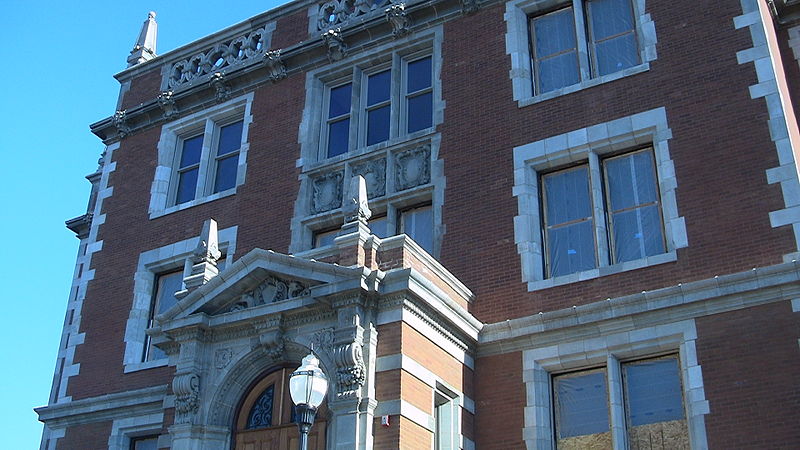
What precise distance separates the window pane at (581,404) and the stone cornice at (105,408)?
27.0 feet

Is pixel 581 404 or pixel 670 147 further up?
pixel 670 147

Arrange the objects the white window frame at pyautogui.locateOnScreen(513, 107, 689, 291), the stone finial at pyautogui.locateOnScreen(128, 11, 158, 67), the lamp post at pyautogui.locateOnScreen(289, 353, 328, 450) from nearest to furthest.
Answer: the lamp post at pyautogui.locateOnScreen(289, 353, 328, 450)
the white window frame at pyautogui.locateOnScreen(513, 107, 689, 291)
the stone finial at pyautogui.locateOnScreen(128, 11, 158, 67)

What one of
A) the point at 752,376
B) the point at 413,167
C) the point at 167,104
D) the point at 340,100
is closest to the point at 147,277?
the point at 167,104

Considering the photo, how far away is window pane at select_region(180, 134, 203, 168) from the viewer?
23.5 metres

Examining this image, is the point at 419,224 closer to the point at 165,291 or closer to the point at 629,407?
the point at 629,407

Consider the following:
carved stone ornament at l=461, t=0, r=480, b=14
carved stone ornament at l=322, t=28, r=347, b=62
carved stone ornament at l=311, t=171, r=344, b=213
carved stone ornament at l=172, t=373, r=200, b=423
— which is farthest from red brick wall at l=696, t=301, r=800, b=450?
carved stone ornament at l=322, t=28, r=347, b=62

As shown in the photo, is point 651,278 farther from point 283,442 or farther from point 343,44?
point 343,44

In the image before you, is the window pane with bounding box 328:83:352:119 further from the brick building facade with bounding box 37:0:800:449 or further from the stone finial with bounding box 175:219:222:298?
the stone finial with bounding box 175:219:222:298

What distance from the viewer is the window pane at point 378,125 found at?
2059 centimetres

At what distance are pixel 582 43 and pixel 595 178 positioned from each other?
3.06 m

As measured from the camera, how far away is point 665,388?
48.8 feet

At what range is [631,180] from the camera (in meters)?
17.0

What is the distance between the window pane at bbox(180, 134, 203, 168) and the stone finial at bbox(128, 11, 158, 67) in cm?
390

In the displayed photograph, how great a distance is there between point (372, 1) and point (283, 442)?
1124 cm
